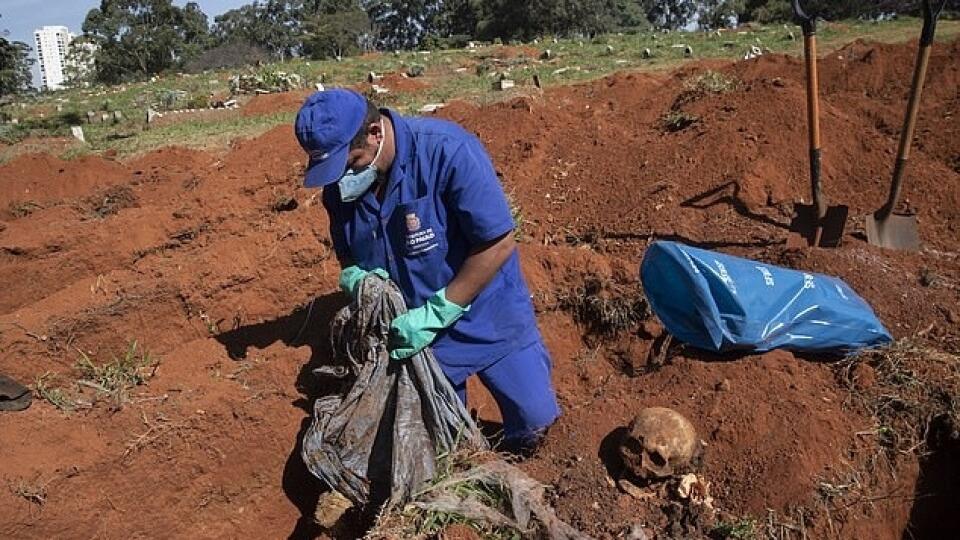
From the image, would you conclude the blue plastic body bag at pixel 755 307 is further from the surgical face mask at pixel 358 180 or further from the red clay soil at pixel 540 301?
the surgical face mask at pixel 358 180

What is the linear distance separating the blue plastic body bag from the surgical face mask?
1330mm

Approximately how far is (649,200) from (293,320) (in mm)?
2435

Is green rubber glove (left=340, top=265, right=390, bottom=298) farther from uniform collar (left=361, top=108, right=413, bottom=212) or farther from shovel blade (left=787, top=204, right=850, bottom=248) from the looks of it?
shovel blade (left=787, top=204, right=850, bottom=248)

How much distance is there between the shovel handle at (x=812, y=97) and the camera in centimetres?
432

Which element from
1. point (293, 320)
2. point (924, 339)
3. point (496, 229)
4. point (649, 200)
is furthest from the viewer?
point (649, 200)

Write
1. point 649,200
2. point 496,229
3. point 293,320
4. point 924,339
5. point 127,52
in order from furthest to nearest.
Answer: point 127,52 → point 649,200 → point 293,320 → point 924,339 → point 496,229

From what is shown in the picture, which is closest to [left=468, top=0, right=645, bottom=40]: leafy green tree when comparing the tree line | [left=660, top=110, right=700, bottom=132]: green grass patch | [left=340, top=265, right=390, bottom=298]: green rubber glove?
the tree line

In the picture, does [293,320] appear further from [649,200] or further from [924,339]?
[924,339]

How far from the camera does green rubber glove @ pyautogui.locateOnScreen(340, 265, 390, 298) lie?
2980 millimetres

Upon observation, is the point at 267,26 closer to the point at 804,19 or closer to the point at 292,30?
the point at 292,30

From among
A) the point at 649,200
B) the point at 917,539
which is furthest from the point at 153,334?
the point at 917,539

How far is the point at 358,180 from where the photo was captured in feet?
9.04

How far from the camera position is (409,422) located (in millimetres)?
2936

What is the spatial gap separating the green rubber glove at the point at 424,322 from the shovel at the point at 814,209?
8.40ft
